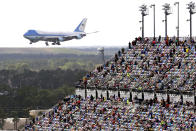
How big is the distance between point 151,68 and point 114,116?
23.7 ft

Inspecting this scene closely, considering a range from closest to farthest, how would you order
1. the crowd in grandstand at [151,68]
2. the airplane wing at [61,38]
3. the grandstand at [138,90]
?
the grandstand at [138,90]
the crowd in grandstand at [151,68]
the airplane wing at [61,38]

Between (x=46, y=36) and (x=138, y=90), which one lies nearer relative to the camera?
(x=138, y=90)

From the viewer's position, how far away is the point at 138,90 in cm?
5509

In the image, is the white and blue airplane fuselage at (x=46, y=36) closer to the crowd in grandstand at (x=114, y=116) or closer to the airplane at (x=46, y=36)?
the airplane at (x=46, y=36)

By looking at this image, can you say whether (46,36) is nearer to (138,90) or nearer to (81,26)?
(81,26)

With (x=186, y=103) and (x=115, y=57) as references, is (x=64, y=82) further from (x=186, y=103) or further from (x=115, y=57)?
(x=186, y=103)

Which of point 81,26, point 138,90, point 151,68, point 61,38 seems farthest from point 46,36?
point 138,90

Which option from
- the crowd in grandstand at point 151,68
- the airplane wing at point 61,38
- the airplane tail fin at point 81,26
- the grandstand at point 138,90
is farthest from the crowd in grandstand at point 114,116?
the airplane tail fin at point 81,26

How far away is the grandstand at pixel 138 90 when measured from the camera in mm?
50000

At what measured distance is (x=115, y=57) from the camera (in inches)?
2456

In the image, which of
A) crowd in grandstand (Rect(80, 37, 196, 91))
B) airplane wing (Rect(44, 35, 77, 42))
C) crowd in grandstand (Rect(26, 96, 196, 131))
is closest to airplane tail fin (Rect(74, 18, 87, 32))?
airplane wing (Rect(44, 35, 77, 42))

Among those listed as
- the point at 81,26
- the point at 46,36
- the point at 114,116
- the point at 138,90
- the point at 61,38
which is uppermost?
the point at 81,26

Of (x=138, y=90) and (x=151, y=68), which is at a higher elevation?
(x=151, y=68)

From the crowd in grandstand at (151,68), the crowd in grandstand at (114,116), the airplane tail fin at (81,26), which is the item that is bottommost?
the crowd in grandstand at (114,116)
